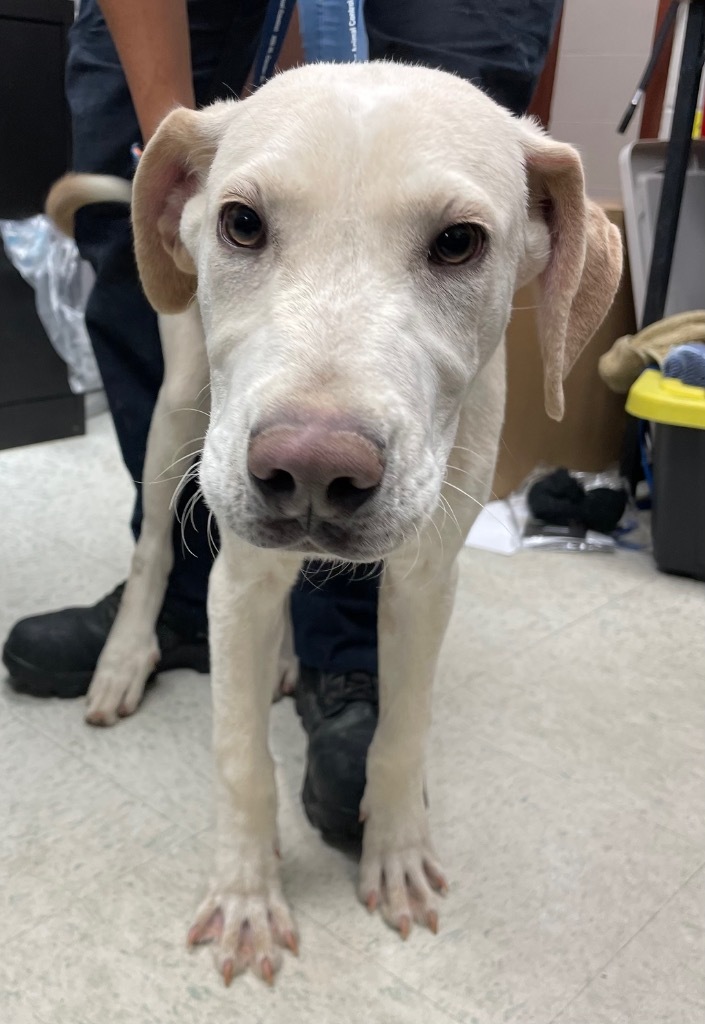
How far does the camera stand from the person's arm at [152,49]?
1.29 meters

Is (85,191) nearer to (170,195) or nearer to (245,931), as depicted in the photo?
(170,195)

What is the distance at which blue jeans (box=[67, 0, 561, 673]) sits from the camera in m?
1.42

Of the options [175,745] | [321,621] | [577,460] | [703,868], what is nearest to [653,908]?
[703,868]

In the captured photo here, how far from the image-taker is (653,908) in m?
1.37

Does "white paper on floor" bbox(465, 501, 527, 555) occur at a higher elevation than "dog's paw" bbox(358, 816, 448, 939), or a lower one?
lower

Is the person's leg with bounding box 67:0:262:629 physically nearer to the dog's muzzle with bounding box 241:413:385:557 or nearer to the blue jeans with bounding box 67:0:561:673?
the blue jeans with bounding box 67:0:561:673

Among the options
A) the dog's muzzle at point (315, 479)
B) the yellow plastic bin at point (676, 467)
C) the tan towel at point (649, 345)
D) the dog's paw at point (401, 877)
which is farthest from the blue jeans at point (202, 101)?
the tan towel at point (649, 345)

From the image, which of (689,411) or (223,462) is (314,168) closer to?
(223,462)

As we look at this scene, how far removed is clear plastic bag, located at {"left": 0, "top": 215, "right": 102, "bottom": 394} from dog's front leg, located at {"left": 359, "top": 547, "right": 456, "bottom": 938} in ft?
6.98

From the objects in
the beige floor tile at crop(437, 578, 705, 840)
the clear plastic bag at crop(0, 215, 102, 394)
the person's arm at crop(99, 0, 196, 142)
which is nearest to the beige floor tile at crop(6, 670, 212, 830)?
the beige floor tile at crop(437, 578, 705, 840)

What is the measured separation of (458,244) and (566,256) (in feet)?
0.80

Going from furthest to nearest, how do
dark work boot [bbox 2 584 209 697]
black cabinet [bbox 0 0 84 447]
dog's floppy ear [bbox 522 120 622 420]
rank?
1. black cabinet [bbox 0 0 84 447]
2. dark work boot [bbox 2 584 209 697]
3. dog's floppy ear [bbox 522 120 622 420]

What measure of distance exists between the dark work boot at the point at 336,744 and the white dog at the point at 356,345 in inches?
3.0

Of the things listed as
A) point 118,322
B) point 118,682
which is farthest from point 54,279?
point 118,682
